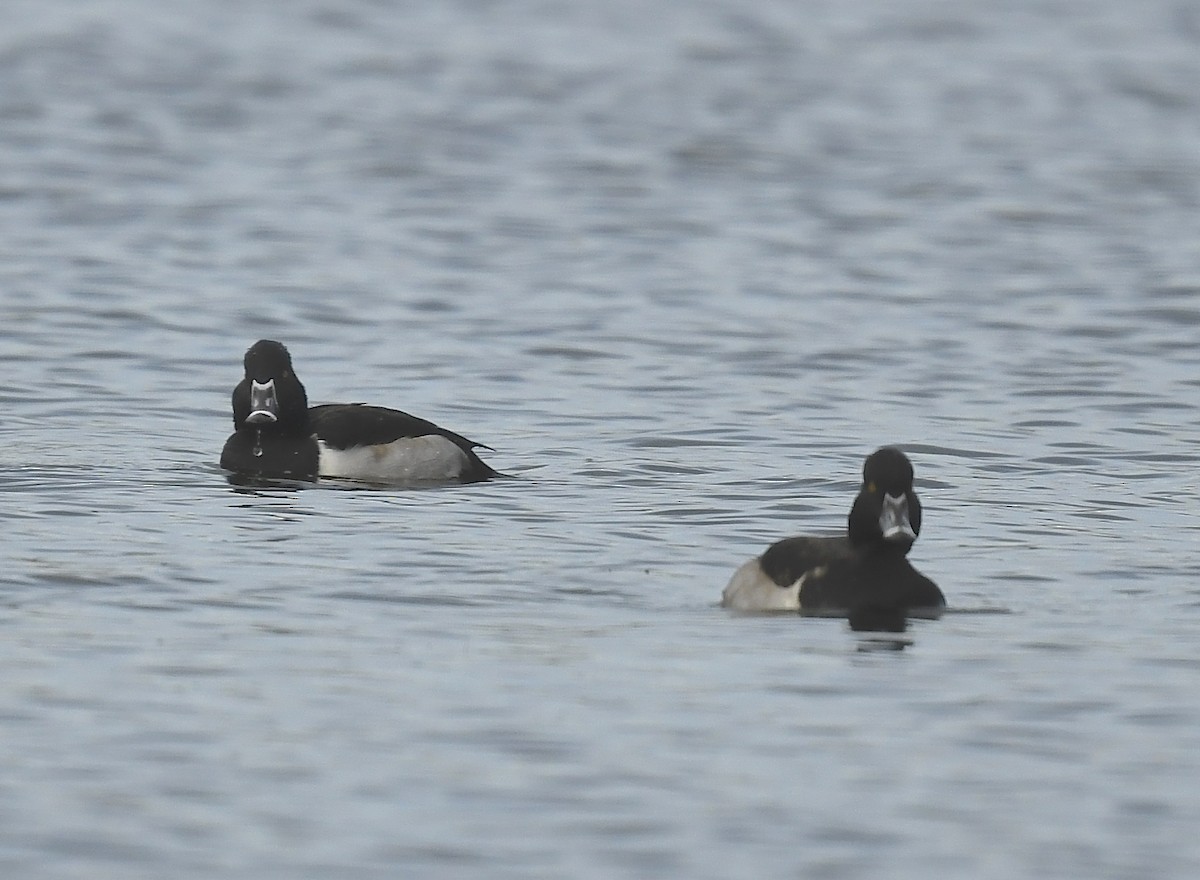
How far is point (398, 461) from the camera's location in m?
16.6

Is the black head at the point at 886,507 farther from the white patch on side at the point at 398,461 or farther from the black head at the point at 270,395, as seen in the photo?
the black head at the point at 270,395

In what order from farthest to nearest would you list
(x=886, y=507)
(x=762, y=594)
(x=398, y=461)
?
(x=398, y=461) → (x=886, y=507) → (x=762, y=594)

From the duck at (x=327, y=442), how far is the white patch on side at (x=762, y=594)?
4.27m

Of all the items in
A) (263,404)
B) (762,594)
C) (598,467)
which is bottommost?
(762,594)

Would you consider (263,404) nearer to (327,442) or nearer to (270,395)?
(270,395)

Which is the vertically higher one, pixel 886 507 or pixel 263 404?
pixel 263 404

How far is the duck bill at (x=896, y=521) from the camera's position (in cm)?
1243

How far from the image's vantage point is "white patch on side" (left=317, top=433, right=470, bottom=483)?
16453mm

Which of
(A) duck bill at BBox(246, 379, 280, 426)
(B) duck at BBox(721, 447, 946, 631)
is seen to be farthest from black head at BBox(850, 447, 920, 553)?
(A) duck bill at BBox(246, 379, 280, 426)

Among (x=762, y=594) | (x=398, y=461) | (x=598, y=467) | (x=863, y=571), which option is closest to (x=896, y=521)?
(x=863, y=571)

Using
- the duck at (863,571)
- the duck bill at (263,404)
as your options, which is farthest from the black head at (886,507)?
the duck bill at (263,404)

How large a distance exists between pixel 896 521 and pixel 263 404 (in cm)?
565

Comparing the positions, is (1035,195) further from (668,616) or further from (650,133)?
(668,616)

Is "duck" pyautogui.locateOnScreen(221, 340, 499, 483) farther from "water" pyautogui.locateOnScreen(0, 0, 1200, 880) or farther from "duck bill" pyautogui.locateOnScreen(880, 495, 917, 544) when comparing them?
"duck bill" pyautogui.locateOnScreen(880, 495, 917, 544)
